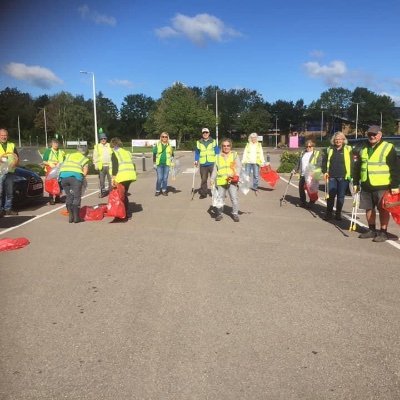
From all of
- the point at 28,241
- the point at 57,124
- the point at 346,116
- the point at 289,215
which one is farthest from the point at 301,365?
the point at 346,116

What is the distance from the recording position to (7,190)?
10.2 meters

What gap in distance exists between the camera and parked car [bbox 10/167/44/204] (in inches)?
436

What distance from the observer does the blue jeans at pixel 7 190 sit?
33.4 feet

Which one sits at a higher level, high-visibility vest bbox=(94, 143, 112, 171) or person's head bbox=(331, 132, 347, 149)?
person's head bbox=(331, 132, 347, 149)

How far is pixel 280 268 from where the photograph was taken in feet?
19.2

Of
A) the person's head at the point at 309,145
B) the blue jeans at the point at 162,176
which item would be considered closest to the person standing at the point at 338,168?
the person's head at the point at 309,145

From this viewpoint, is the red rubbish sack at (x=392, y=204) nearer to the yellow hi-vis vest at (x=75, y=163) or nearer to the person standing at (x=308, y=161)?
the person standing at (x=308, y=161)

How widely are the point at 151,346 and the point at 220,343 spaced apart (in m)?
0.56

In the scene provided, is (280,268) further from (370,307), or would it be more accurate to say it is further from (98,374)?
(98,374)

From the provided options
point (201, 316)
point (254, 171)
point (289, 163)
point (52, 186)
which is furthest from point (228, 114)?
point (201, 316)

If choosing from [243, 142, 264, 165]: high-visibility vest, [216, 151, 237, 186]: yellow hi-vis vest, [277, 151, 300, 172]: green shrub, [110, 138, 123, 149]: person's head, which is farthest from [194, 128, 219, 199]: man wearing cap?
[277, 151, 300, 172]: green shrub

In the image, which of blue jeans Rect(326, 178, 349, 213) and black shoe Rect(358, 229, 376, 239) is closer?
black shoe Rect(358, 229, 376, 239)

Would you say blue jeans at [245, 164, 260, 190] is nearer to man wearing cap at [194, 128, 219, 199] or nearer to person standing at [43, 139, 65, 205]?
man wearing cap at [194, 128, 219, 199]

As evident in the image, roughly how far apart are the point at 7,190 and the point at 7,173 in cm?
38
